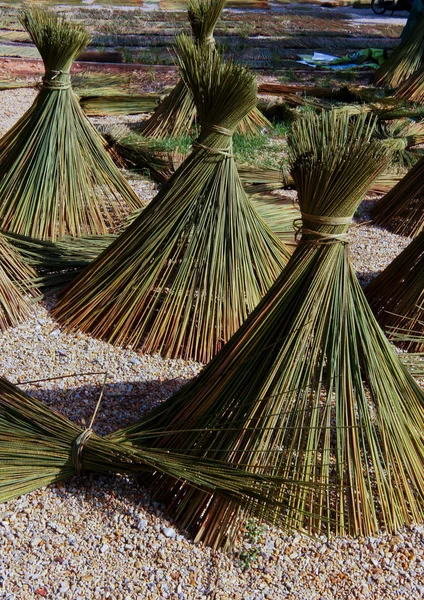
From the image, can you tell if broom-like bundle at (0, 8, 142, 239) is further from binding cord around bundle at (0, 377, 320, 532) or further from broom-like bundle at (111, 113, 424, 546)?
broom-like bundle at (111, 113, 424, 546)

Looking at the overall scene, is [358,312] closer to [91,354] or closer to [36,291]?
[91,354]

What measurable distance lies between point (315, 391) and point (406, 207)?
2.50 meters

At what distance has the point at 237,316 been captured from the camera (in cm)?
284

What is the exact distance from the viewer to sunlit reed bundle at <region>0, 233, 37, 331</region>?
115 inches

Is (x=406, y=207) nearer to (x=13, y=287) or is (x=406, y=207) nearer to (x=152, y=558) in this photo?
(x=13, y=287)

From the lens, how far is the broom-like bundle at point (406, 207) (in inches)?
160

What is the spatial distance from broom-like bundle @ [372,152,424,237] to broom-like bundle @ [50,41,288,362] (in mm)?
1493

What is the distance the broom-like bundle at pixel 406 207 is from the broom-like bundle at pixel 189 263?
149 cm

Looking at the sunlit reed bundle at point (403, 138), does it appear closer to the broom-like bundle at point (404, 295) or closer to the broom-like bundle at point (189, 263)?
the broom-like bundle at point (404, 295)

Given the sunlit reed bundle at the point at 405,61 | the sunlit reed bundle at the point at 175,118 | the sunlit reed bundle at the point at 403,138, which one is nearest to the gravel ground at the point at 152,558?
the sunlit reed bundle at the point at 403,138

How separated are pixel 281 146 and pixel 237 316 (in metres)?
2.77

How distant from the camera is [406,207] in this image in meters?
4.19

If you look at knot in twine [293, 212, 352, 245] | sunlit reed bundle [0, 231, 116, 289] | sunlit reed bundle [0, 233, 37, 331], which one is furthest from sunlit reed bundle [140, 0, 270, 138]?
knot in twine [293, 212, 352, 245]

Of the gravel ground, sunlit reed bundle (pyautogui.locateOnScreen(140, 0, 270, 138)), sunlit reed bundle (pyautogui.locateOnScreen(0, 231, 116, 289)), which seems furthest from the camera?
sunlit reed bundle (pyautogui.locateOnScreen(140, 0, 270, 138))
